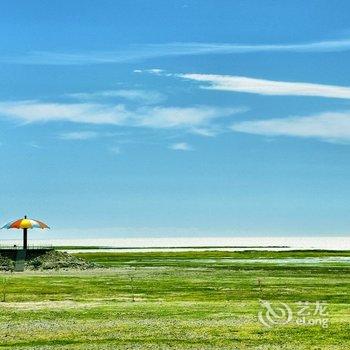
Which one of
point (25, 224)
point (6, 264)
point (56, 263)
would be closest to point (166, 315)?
point (56, 263)

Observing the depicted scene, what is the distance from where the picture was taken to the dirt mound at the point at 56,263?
4203 inches

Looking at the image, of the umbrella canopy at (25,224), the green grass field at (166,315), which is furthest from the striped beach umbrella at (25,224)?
the green grass field at (166,315)

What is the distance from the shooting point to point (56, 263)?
10762 centimetres

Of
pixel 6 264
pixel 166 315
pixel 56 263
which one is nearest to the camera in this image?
pixel 166 315

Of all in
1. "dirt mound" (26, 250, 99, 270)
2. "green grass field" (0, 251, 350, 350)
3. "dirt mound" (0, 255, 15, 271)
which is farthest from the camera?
"dirt mound" (26, 250, 99, 270)

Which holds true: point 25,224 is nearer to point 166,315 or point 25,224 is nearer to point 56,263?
point 56,263

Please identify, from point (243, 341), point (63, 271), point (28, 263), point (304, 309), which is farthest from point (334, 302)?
point (28, 263)

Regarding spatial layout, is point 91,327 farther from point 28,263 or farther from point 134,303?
point 28,263

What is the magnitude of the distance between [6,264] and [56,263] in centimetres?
680

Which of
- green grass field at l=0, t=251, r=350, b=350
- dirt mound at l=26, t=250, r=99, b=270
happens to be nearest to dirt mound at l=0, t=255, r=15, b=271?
dirt mound at l=26, t=250, r=99, b=270

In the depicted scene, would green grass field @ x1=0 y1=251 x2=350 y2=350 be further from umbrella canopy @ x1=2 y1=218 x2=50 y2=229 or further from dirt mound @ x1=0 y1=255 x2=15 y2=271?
umbrella canopy @ x1=2 y1=218 x2=50 y2=229

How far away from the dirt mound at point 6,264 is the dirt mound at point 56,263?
2.36m

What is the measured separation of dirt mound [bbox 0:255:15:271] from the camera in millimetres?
105375

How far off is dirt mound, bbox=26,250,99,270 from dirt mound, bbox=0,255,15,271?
2.36m
